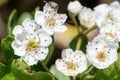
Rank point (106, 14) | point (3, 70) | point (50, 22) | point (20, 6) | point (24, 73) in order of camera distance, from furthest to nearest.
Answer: point (20, 6)
point (106, 14)
point (50, 22)
point (3, 70)
point (24, 73)

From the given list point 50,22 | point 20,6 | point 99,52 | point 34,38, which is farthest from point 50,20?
point 20,6

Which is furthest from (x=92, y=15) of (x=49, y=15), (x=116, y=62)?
(x=116, y=62)

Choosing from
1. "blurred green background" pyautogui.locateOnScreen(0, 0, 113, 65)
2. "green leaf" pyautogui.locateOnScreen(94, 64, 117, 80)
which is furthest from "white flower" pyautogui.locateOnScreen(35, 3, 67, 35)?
"blurred green background" pyautogui.locateOnScreen(0, 0, 113, 65)

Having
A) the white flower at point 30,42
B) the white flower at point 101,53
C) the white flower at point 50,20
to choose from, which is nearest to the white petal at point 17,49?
the white flower at point 30,42

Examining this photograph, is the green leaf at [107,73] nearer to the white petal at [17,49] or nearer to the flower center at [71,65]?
the flower center at [71,65]

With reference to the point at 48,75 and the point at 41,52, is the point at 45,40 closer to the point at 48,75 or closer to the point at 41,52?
the point at 41,52

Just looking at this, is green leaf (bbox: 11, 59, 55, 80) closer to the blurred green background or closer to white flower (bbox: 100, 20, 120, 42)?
white flower (bbox: 100, 20, 120, 42)

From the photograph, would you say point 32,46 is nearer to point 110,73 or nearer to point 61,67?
point 61,67
